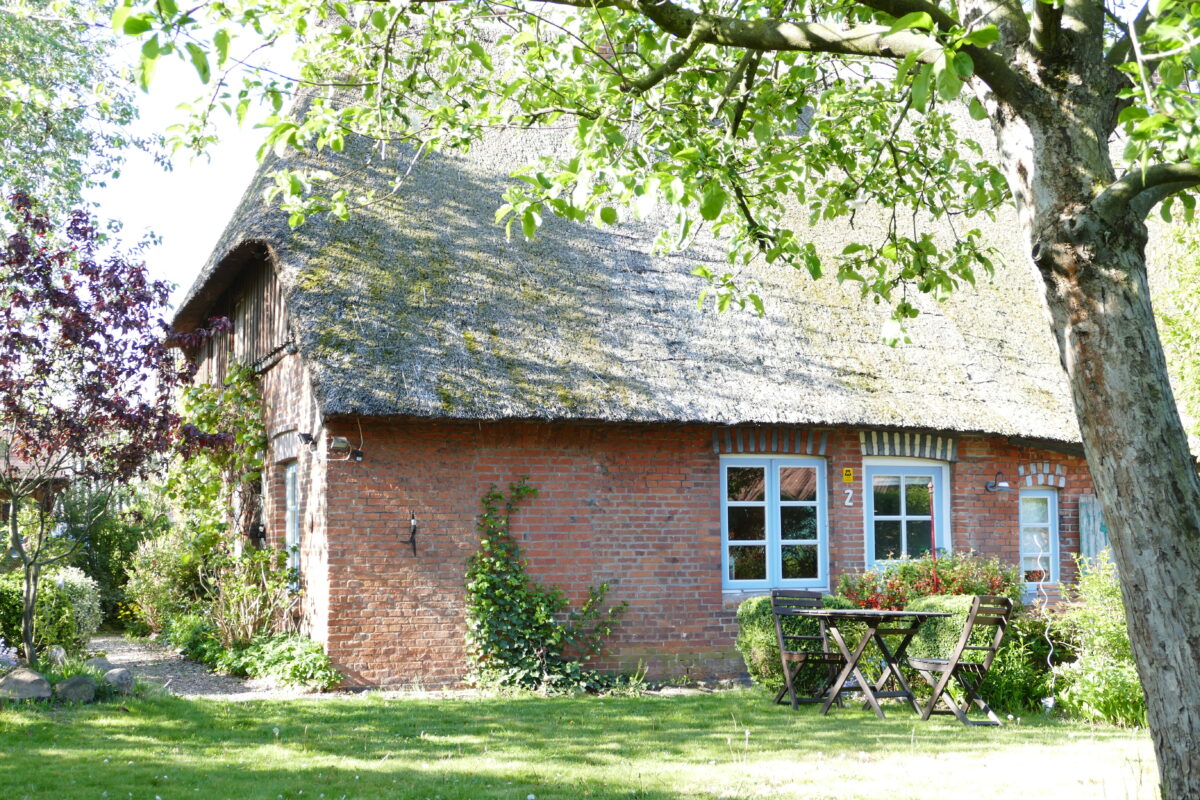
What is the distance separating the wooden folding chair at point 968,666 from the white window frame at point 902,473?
103 inches

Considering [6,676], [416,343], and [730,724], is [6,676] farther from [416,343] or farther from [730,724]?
[730,724]

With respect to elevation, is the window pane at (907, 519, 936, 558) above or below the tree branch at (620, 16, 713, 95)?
below

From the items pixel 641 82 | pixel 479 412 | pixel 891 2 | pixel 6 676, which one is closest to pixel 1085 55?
pixel 891 2

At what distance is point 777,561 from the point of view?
422 inches

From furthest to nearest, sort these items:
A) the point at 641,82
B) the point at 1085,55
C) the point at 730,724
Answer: the point at 730,724
the point at 641,82
the point at 1085,55

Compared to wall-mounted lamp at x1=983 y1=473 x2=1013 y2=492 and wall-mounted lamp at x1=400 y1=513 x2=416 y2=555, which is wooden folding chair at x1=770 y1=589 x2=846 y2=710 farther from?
wall-mounted lamp at x1=983 y1=473 x2=1013 y2=492

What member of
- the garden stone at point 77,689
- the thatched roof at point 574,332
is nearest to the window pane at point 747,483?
the thatched roof at point 574,332

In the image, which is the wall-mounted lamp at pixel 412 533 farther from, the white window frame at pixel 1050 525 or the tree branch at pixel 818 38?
the white window frame at pixel 1050 525

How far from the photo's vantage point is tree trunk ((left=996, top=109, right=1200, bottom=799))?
3969 millimetres

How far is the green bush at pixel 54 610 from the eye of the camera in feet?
34.0

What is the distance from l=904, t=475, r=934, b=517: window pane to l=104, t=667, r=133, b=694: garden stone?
7.44 meters

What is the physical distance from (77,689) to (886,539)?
7.51 metres

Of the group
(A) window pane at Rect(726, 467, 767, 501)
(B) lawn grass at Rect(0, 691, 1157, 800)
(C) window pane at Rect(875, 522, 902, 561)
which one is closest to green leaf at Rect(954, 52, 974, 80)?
(B) lawn grass at Rect(0, 691, 1157, 800)

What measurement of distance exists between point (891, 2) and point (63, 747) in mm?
6342
